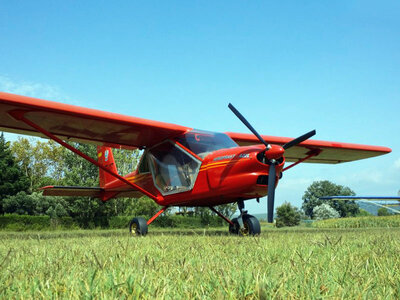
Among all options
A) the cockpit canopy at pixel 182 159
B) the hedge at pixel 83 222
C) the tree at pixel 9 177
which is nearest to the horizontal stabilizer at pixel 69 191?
the cockpit canopy at pixel 182 159

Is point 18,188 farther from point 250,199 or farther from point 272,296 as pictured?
point 272,296

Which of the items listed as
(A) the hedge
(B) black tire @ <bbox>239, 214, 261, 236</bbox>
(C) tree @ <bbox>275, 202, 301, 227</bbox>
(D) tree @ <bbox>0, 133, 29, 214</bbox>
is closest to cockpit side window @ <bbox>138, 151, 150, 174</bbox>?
(B) black tire @ <bbox>239, 214, 261, 236</bbox>

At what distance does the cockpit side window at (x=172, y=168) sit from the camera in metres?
7.34

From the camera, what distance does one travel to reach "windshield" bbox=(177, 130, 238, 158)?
7.35 m

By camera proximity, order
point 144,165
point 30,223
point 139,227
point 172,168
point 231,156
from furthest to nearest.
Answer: point 30,223, point 144,165, point 172,168, point 139,227, point 231,156

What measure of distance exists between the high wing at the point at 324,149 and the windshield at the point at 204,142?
8.41 ft

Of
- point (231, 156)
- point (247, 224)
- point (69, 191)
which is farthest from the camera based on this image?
point (69, 191)

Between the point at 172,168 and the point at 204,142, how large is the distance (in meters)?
0.97

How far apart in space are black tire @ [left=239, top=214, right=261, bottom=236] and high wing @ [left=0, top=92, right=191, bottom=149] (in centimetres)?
247

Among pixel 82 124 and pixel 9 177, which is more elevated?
pixel 9 177

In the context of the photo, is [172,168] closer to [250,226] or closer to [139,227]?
[139,227]

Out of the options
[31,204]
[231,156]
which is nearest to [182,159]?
[231,156]

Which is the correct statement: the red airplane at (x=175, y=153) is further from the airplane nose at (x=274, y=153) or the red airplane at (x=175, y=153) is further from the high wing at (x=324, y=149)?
the high wing at (x=324, y=149)

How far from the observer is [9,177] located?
38.0m
